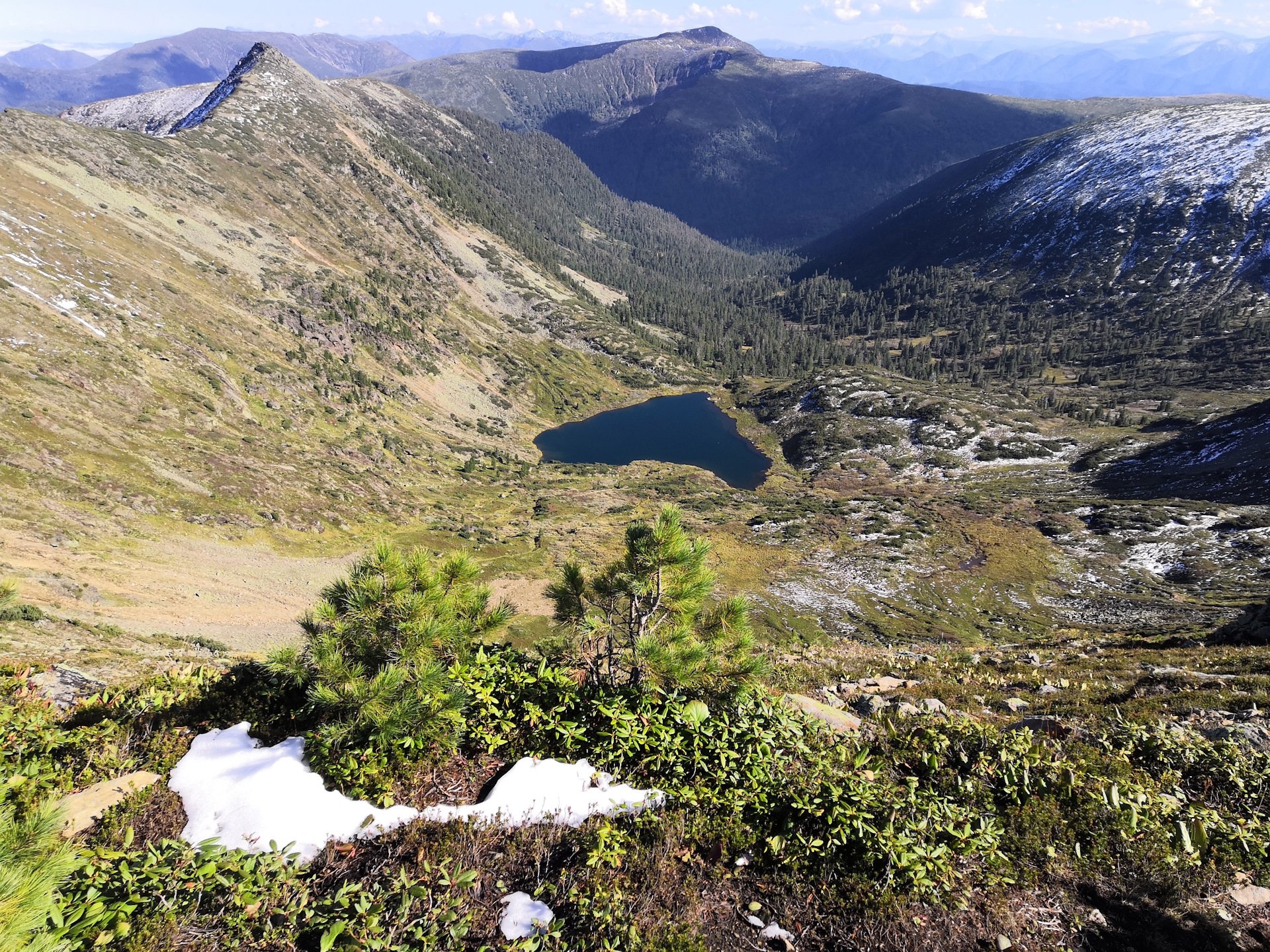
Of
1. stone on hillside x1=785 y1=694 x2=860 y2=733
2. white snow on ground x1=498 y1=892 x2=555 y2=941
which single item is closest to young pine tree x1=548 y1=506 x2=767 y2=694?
stone on hillside x1=785 y1=694 x2=860 y2=733

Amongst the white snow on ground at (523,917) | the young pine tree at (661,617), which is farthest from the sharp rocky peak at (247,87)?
the white snow on ground at (523,917)

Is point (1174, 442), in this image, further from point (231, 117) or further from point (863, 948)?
point (231, 117)

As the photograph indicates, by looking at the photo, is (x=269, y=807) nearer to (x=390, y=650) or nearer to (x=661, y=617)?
(x=390, y=650)

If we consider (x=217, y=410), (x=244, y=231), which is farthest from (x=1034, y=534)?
(x=244, y=231)

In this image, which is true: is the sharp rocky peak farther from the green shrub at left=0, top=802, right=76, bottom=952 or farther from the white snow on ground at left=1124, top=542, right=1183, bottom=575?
the white snow on ground at left=1124, top=542, right=1183, bottom=575

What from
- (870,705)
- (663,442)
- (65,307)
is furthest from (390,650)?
(663,442)

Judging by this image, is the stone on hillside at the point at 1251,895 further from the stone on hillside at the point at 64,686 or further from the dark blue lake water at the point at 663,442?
the dark blue lake water at the point at 663,442
